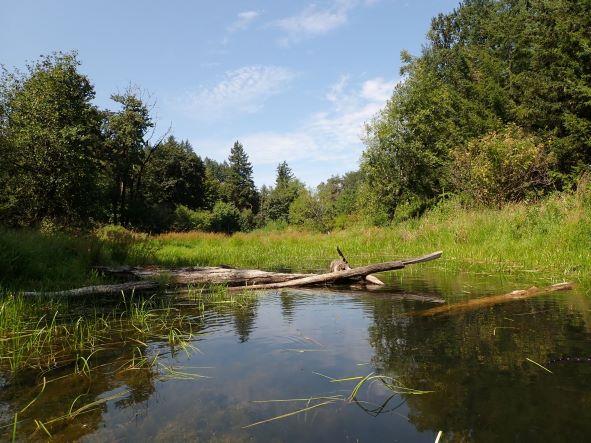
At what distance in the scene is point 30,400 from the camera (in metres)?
2.69

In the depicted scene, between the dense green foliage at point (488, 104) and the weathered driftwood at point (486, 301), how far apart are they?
1418 centimetres

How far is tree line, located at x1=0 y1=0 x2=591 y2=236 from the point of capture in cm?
2166

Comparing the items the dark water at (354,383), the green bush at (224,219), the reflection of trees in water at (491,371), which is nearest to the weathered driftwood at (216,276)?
the dark water at (354,383)

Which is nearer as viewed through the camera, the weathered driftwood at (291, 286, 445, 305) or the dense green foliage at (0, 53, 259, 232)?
the weathered driftwood at (291, 286, 445, 305)

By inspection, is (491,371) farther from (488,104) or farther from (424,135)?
(488,104)

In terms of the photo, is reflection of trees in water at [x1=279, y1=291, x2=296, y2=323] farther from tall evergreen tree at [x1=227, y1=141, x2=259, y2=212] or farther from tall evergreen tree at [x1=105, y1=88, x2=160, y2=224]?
tall evergreen tree at [x1=227, y1=141, x2=259, y2=212]

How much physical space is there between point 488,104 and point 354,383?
36.3 m

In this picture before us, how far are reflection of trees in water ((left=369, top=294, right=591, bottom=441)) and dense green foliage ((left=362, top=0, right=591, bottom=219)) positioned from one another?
54.0 ft

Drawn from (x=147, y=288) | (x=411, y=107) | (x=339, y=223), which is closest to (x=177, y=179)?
(x=339, y=223)

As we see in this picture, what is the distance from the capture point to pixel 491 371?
291cm

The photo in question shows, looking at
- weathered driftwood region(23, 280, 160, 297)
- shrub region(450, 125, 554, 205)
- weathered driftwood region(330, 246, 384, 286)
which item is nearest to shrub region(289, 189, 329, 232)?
shrub region(450, 125, 554, 205)

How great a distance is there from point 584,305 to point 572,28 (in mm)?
26760

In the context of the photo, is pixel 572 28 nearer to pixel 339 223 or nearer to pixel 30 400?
pixel 339 223

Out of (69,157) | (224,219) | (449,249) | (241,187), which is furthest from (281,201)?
(449,249)
